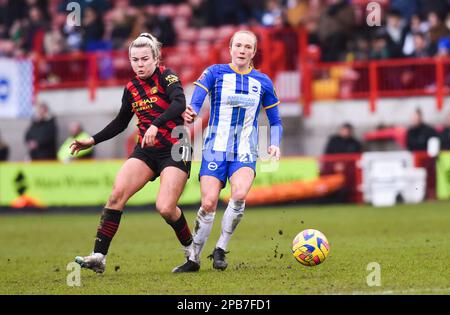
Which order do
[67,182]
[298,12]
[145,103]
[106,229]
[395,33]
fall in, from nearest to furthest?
[106,229]
[145,103]
[67,182]
[395,33]
[298,12]

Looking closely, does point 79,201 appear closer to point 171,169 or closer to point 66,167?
point 66,167

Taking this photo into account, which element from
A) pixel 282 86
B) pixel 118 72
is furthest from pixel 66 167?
pixel 282 86

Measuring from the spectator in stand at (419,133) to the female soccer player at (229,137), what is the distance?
398 inches

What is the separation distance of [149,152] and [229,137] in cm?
79

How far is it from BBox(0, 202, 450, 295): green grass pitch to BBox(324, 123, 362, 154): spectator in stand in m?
1.46

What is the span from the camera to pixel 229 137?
9.62m

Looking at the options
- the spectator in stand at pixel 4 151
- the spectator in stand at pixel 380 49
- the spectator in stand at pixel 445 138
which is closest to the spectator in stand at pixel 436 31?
the spectator in stand at pixel 380 49

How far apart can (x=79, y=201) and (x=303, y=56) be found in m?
5.49

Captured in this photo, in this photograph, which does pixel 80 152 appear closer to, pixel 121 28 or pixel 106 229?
pixel 121 28

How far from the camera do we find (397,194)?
18719mm

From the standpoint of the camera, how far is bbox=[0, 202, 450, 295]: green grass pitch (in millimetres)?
8430

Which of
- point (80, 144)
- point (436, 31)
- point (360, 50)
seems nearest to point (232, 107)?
point (80, 144)

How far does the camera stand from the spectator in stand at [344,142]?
63.9 ft

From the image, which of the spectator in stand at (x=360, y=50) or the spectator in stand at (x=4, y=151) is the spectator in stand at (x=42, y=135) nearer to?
the spectator in stand at (x=4, y=151)
